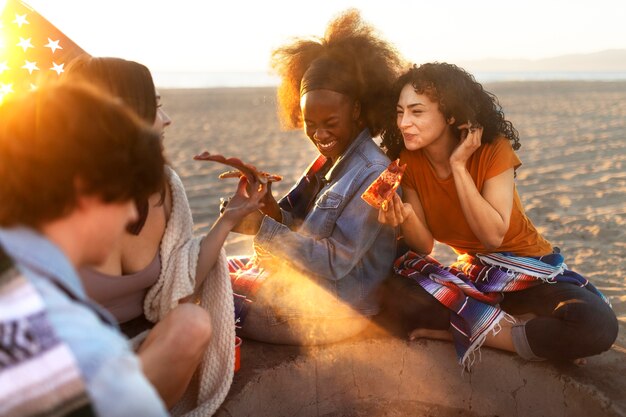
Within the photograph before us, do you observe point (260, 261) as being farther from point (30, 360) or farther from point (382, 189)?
point (30, 360)

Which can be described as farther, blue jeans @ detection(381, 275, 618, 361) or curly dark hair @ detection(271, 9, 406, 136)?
curly dark hair @ detection(271, 9, 406, 136)

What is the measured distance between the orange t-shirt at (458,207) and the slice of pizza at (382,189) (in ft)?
1.02

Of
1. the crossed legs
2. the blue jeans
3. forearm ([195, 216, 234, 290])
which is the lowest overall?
the blue jeans

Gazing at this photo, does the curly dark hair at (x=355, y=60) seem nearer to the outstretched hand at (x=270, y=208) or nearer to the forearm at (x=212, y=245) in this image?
the outstretched hand at (x=270, y=208)

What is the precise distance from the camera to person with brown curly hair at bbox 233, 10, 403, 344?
123 inches

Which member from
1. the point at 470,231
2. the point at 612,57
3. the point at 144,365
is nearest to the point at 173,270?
the point at 144,365

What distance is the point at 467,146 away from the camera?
3082mm

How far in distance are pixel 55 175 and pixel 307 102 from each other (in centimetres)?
208

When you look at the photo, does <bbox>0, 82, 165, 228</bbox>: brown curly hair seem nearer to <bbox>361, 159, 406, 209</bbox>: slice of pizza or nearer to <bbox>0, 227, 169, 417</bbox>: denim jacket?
<bbox>0, 227, 169, 417</bbox>: denim jacket

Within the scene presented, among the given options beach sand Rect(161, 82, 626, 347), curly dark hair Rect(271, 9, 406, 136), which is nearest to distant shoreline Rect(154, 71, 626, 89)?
beach sand Rect(161, 82, 626, 347)

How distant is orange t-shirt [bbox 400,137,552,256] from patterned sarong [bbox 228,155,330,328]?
1.97 feet

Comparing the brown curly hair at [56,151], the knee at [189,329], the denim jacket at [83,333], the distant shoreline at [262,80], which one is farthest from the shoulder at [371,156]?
the distant shoreline at [262,80]

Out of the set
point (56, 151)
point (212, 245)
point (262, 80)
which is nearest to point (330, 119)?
point (212, 245)

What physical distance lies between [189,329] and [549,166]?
8273 millimetres
